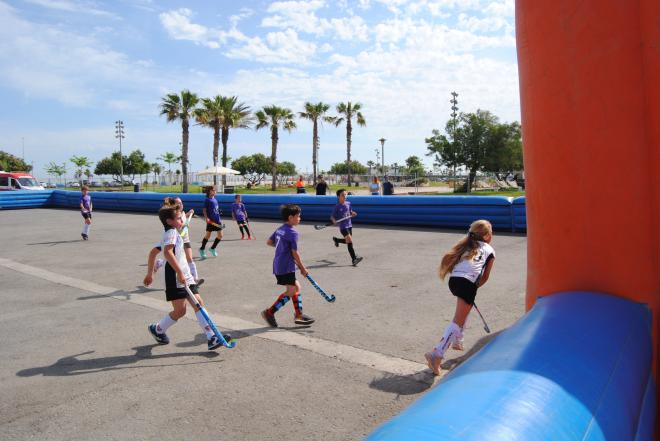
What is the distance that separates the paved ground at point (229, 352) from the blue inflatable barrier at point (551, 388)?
171cm

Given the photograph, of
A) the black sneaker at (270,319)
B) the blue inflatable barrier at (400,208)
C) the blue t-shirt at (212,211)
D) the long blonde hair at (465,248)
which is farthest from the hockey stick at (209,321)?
the blue inflatable barrier at (400,208)

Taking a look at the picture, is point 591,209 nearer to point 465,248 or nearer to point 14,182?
point 465,248

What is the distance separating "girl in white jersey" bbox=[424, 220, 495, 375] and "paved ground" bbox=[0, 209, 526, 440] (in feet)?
1.09

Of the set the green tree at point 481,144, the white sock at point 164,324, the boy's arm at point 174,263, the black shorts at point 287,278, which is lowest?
the white sock at point 164,324

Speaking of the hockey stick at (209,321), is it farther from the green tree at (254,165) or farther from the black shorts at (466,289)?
the green tree at (254,165)

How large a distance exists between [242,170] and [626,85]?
329ft

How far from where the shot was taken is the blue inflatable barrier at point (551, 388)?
5.13ft

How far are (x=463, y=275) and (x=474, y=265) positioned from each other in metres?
0.15

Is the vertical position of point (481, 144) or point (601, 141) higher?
point (481, 144)

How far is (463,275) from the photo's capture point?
4.51 metres

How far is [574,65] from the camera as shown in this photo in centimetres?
321

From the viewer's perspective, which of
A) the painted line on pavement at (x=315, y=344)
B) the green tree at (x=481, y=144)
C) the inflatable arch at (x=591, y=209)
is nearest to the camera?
the inflatable arch at (x=591, y=209)

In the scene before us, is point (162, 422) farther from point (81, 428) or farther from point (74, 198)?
point (74, 198)

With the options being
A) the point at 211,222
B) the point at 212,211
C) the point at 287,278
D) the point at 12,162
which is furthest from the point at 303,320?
the point at 12,162
